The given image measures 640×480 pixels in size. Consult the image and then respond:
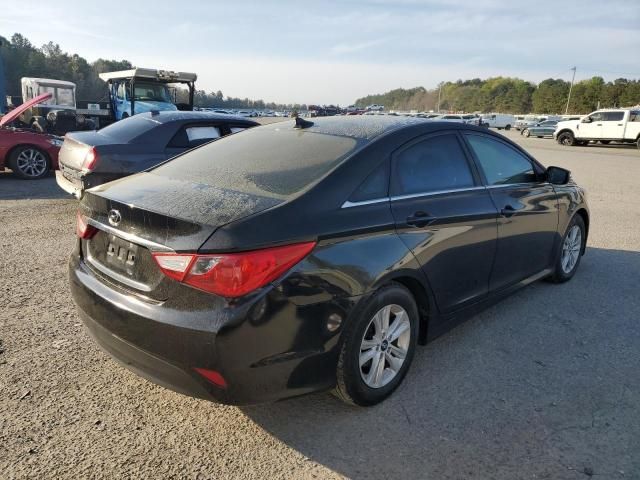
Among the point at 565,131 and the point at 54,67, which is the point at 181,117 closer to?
the point at 565,131

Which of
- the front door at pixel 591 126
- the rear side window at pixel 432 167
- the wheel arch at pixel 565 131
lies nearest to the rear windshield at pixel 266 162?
the rear side window at pixel 432 167

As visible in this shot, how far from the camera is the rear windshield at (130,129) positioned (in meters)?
6.43

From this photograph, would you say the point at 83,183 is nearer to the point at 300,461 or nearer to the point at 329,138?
the point at 329,138

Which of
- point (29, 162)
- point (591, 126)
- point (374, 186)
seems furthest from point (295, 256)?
point (591, 126)

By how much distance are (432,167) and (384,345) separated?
1216 millimetres

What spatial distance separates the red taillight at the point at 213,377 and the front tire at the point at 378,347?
62cm

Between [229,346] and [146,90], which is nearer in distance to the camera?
[229,346]

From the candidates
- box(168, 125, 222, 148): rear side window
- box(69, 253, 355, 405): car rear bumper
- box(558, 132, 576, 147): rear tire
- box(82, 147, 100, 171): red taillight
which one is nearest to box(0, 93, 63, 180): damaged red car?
box(82, 147, 100, 171): red taillight

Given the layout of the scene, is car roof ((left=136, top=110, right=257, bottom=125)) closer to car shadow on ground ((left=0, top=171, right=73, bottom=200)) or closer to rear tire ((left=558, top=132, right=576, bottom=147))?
car shadow on ground ((left=0, top=171, right=73, bottom=200))

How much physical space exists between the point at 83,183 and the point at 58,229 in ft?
2.22

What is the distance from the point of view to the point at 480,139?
12.2 feet

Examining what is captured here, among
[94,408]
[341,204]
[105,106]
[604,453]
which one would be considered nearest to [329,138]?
[341,204]

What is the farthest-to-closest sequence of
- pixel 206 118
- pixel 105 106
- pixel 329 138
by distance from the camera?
pixel 105 106 → pixel 206 118 → pixel 329 138

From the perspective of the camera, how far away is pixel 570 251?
4902 mm
